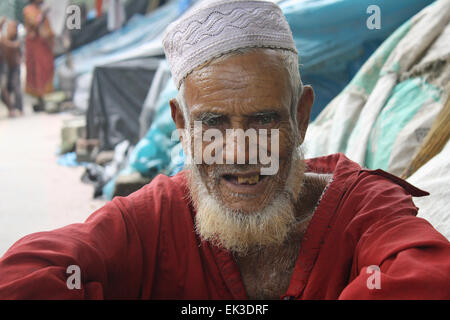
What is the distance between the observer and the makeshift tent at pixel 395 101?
9.50 ft

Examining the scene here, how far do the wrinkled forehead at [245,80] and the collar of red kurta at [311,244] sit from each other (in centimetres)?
39

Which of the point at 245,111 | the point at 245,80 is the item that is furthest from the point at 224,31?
the point at 245,111

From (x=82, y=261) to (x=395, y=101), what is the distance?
97.9 inches

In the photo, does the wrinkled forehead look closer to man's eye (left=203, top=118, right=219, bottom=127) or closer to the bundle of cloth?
man's eye (left=203, top=118, right=219, bottom=127)

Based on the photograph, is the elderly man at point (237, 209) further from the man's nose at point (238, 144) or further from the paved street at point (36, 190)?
the paved street at point (36, 190)

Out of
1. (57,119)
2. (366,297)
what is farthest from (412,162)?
(57,119)

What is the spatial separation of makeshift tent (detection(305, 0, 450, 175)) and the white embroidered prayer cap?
113 centimetres

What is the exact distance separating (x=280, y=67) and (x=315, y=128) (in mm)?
2135

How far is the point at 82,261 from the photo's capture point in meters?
1.44

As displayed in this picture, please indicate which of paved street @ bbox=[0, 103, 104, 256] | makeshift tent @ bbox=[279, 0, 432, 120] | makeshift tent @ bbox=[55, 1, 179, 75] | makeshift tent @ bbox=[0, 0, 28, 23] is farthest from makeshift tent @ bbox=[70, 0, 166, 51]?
makeshift tent @ bbox=[279, 0, 432, 120]

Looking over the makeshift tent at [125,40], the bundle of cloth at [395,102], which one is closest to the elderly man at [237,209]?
the bundle of cloth at [395,102]

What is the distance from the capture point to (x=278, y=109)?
1.64 metres

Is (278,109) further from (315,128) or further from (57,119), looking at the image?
(57,119)

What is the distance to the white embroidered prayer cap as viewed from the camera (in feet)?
5.37
